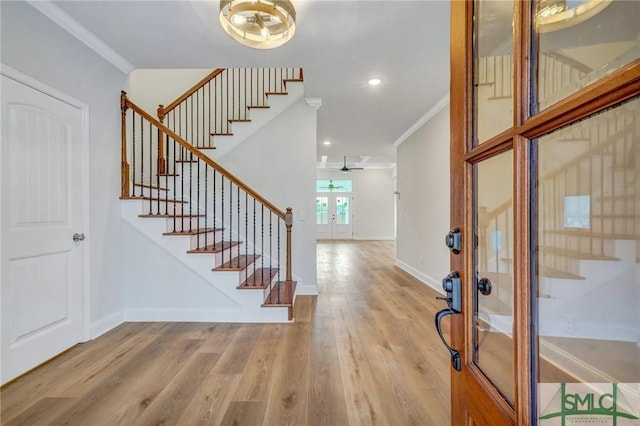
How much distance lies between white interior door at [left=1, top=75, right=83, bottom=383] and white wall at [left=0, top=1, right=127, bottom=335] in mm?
144

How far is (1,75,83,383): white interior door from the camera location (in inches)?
78.5

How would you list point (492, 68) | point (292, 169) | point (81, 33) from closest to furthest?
point (492, 68) < point (81, 33) < point (292, 169)

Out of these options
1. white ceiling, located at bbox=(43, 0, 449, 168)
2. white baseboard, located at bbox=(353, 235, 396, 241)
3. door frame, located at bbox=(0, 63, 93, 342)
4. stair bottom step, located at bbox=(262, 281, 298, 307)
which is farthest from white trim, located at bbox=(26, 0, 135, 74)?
white baseboard, located at bbox=(353, 235, 396, 241)

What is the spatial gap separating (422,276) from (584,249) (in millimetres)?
4317

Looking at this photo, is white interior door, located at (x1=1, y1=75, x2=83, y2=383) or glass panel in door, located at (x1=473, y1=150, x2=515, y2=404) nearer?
glass panel in door, located at (x1=473, y1=150, x2=515, y2=404)

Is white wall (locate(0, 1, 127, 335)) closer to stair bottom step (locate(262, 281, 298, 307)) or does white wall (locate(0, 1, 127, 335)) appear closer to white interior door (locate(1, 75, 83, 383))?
white interior door (locate(1, 75, 83, 383))

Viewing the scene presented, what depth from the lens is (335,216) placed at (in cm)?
1188

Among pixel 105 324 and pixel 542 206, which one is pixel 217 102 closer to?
pixel 105 324

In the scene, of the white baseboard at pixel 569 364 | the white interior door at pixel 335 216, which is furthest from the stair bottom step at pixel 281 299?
the white interior door at pixel 335 216

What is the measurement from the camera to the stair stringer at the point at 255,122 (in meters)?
4.11

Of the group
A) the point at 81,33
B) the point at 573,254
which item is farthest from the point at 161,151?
the point at 573,254

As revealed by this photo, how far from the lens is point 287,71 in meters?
4.37

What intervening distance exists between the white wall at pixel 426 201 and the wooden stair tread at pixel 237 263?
2.55 metres

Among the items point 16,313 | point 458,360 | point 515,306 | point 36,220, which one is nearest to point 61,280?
point 16,313
